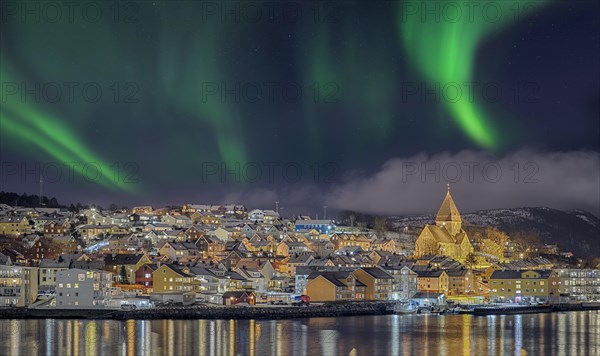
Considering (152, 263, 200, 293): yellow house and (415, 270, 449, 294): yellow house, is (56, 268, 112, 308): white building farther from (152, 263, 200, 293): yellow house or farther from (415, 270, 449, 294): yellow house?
(415, 270, 449, 294): yellow house

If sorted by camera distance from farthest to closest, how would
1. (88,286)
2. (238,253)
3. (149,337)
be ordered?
(238,253)
(88,286)
(149,337)

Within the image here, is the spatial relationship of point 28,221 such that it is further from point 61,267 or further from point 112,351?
point 112,351

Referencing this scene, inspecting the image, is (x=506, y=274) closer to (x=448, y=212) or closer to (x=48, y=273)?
(x=448, y=212)

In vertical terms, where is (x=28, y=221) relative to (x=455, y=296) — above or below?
above

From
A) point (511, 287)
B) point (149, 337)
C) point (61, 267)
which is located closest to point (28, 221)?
point (61, 267)

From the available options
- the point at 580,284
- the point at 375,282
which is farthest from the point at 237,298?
the point at 580,284

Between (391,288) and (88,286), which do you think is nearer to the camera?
(88,286)
